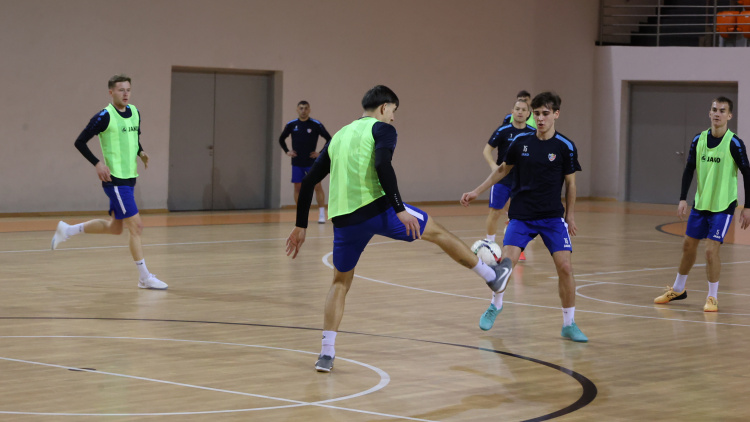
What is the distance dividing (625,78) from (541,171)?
1849 cm

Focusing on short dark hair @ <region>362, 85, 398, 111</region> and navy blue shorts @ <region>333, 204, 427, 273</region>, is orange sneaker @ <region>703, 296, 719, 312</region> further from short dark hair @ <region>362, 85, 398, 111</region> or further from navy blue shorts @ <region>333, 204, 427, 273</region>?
short dark hair @ <region>362, 85, 398, 111</region>

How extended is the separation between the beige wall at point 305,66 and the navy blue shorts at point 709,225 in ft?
38.9

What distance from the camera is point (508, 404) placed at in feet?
20.0

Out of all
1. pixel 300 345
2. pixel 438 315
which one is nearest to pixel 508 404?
pixel 300 345

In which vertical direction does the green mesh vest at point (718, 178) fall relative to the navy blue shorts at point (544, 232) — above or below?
above

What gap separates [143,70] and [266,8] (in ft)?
9.56

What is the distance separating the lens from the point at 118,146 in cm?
1033

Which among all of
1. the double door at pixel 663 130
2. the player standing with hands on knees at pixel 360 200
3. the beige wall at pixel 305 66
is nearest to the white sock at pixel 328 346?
the player standing with hands on knees at pixel 360 200

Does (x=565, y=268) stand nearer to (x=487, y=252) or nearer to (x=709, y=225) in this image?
(x=487, y=252)

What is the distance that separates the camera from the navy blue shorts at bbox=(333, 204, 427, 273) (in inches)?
264

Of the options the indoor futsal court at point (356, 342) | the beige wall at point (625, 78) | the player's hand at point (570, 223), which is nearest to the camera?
the indoor futsal court at point (356, 342)

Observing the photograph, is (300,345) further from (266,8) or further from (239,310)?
(266,8)

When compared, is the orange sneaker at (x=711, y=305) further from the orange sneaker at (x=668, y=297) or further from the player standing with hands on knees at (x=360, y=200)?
the player standing with hands on knees at (x=360, y=200)

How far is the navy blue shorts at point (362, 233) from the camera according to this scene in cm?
671
